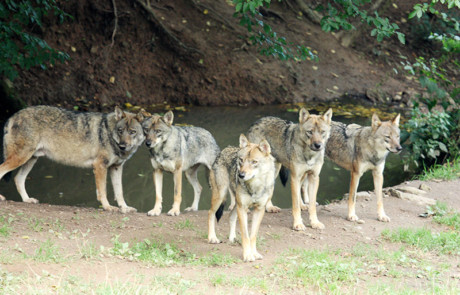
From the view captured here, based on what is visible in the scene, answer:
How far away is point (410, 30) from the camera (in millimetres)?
25297

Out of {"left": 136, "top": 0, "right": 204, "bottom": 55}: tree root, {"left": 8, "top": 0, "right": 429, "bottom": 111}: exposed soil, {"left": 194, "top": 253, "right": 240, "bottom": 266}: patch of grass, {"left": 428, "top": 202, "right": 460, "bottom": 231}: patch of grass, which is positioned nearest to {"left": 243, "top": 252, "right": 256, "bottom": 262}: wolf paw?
{"left": 194, "top": 253, "right": 240, "bottom": 266}: patch of grass

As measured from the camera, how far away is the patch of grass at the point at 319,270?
6559 mm

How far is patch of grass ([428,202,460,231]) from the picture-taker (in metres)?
9.10

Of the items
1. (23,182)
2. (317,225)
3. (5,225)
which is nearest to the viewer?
(5,225)

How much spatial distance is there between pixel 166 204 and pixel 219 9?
12349 mm

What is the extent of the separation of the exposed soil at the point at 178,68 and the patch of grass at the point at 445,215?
33.1 feet

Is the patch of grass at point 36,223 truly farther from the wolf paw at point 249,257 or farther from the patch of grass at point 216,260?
the wolf paw at point 249,257

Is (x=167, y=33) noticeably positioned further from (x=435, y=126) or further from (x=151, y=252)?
(x=151, y=252)

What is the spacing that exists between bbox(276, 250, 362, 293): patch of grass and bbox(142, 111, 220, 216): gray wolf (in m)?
2.97

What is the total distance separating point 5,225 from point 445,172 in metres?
8.31

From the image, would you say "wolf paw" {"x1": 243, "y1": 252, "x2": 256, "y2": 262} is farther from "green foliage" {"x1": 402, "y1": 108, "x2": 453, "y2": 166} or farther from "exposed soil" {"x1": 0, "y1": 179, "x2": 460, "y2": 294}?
"green foliage" {"x1": 402, "y1": 108, "x2": 453, "y2": 166}

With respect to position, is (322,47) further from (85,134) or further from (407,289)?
(407,289)

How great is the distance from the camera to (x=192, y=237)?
8383 millimetres

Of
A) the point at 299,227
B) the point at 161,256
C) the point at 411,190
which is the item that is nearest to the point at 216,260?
the point at 161,256
